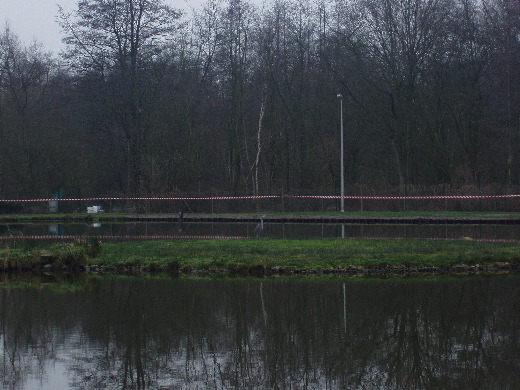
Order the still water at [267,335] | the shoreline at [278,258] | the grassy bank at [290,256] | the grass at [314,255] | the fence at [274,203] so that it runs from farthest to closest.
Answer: the fence at [274,203], the grass at [314,255], the grassy bank at [290,256], the shoreline at [278,258], the still water at [267,335]

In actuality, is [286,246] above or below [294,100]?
below

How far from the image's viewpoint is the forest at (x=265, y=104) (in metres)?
49.0

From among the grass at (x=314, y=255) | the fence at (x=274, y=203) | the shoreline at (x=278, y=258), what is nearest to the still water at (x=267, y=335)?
the shoreline at (x=278, y=258)

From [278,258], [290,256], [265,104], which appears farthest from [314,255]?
[265,104]

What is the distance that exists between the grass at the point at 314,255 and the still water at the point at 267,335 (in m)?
1.85

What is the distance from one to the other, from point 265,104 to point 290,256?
38.1 meters

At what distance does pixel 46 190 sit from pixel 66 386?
163 ft

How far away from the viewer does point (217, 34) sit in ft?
181

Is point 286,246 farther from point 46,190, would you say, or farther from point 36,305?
point 46,190

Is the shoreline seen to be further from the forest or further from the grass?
the forest

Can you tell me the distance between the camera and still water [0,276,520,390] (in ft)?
31.4

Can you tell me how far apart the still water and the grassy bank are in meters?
1.73

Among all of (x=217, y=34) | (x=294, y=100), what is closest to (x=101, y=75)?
(x=217, y=34)

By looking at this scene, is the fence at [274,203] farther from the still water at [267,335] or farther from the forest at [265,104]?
the still water at [267,335]
